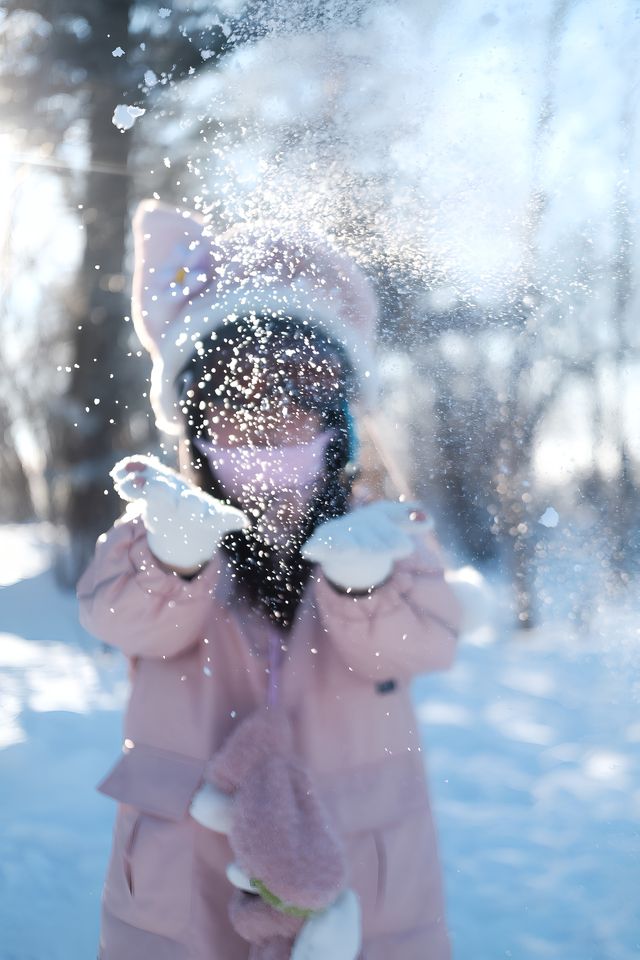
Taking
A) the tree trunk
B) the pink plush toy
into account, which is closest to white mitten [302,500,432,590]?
the pink plush toy

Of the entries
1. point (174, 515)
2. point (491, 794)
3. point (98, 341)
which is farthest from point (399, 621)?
point (98, 341)

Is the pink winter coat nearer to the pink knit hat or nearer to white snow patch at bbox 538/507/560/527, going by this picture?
the pink knit hat

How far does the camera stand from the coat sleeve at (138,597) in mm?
492

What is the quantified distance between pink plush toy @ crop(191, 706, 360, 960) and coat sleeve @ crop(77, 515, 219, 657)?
0.09 meters

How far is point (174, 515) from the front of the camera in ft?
1.57

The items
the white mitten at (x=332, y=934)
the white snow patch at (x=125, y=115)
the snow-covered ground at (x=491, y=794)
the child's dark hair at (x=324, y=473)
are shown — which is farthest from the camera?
the white snow patch at (x=125, y=115)

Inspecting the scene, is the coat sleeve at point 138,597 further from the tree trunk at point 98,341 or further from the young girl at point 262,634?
the tree trunk at point 98,341

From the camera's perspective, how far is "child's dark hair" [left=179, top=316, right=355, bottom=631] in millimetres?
563

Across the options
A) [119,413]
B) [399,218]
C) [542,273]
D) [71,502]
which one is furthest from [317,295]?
[71,502]

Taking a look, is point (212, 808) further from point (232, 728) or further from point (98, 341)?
point (98, 341)

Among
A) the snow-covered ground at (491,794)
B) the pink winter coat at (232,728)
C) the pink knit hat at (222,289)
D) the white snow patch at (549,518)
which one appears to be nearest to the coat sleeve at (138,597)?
the pink winter coat at (232,728)

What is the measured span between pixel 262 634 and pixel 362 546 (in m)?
0.12

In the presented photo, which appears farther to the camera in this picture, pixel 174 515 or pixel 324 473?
pixel 324 473

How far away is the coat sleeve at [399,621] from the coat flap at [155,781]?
14 centimetres
